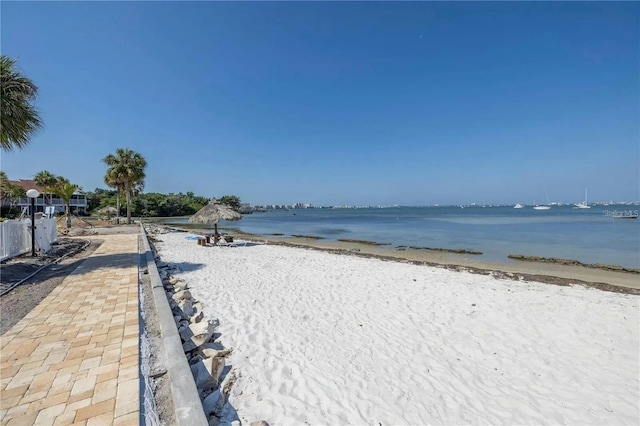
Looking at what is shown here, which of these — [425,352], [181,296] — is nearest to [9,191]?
[181,296]

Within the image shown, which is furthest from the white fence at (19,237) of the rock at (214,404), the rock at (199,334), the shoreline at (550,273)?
the shoreline at (550,273)

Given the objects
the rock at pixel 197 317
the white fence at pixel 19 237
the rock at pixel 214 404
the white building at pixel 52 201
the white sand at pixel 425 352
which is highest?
the white building at pixel 52 201

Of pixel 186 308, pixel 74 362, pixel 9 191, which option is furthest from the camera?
pixel 9 191

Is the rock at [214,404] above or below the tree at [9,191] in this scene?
below

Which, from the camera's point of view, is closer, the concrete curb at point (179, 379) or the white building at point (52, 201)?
the concrete curb at point (179, 379)

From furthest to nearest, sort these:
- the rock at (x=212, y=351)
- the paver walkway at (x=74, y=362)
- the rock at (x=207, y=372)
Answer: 1. the rock at (x=212, y=351)
2. the rock at (x=207, y=372)
3. the paver walkway at (x=74, y=362)

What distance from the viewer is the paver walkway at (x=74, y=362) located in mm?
2305

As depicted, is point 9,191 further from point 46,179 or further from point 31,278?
point 31,278

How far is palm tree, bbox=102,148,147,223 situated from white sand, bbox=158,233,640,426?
25.2 meters

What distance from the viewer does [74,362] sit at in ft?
9.82

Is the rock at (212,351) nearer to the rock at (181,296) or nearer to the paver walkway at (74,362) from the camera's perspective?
the paver walkway at (74,362)

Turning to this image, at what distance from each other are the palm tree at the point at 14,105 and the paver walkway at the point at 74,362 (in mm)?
5174

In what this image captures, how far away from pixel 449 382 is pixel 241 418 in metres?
2.58

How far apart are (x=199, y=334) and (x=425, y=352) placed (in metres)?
3.41
